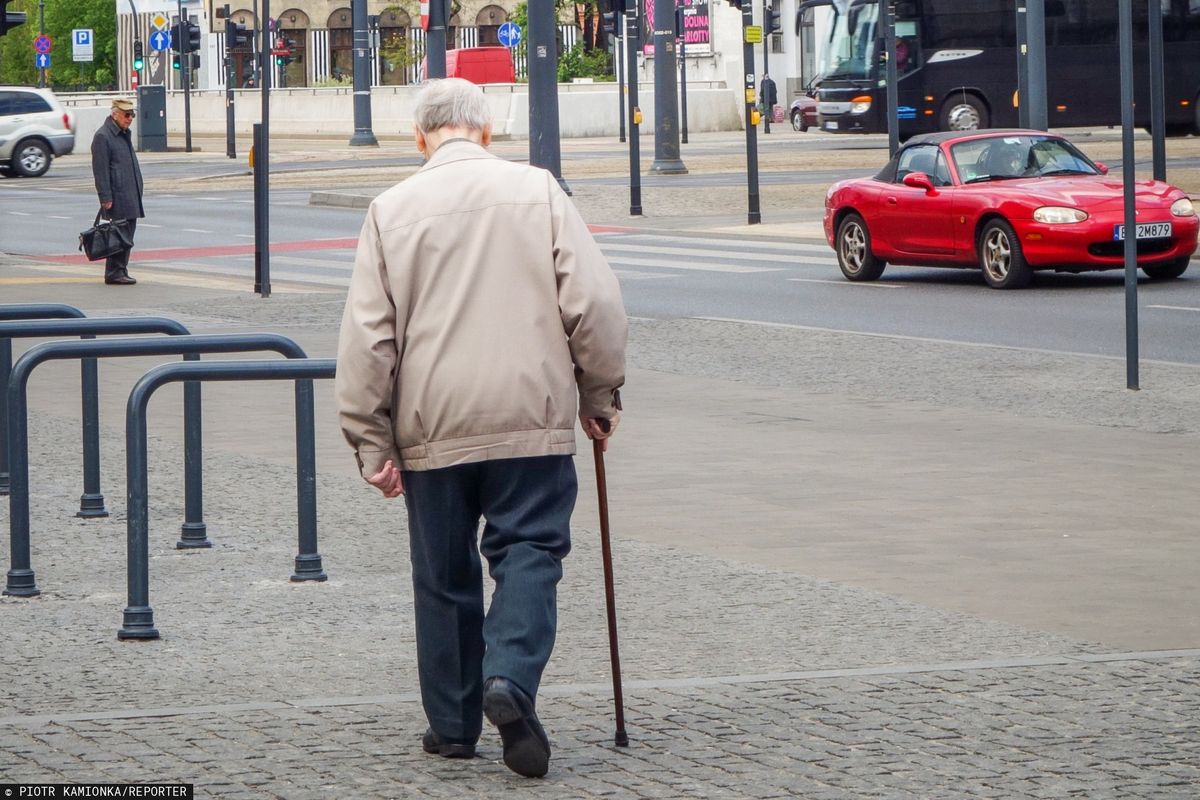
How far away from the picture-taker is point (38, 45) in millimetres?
73250

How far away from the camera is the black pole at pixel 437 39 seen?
22.2m

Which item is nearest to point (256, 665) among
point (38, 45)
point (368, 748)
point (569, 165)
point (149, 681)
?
point (149, 681)

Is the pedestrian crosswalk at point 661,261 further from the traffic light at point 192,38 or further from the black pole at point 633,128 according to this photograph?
the traffic light at point 192,38

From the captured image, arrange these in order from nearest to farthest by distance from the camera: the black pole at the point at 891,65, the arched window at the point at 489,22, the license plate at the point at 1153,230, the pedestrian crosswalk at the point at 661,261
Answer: the license plate at the point at 1153,230, the pedestrian crosswalk at the point at 661,261, the black pole at the point at 891,65, the arched window at the point at 489,22

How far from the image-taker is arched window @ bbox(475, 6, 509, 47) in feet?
334

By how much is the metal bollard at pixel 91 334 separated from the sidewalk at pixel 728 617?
0.84 ft

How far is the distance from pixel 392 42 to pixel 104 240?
76553 millimetres

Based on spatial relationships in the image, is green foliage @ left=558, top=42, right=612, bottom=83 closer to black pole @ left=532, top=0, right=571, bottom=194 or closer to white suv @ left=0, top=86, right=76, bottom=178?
white suv @ left=0, top=86, right=76, bottom=178

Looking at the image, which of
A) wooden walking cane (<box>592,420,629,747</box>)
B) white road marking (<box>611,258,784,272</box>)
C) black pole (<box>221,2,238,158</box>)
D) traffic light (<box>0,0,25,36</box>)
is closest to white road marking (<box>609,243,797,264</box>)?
white road marking (<box>611,258,784,272</box>)

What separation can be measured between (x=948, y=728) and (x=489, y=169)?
5.77ft

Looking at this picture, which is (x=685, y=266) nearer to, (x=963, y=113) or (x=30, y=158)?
(x=963, y=113)

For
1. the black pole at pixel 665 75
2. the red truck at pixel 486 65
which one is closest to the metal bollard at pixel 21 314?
the black pole at pixel 665 75

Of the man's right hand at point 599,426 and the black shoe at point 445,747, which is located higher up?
the man's right hand at point 599,426

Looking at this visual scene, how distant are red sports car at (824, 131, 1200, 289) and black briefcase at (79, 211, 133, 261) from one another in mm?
6865
